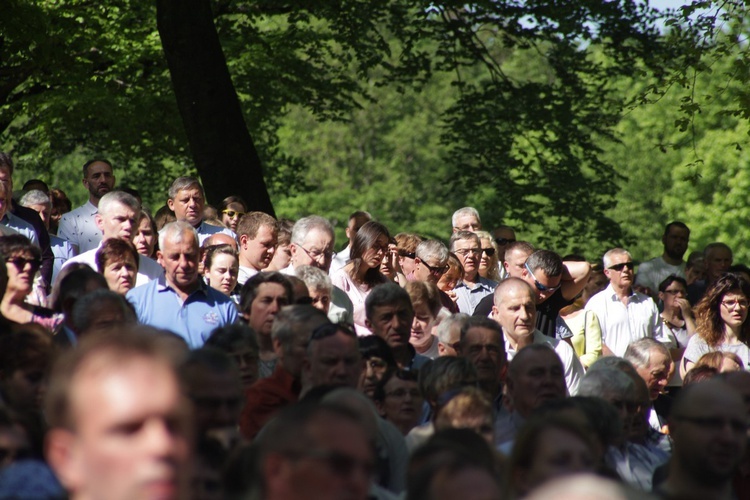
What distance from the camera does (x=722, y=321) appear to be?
406 inches

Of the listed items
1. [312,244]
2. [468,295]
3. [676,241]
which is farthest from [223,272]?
[676,241]

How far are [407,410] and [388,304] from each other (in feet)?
4.44

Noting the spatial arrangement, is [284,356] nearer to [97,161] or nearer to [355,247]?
[355,247]

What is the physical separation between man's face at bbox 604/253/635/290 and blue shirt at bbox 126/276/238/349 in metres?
4.82

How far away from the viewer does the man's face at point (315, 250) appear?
929cm

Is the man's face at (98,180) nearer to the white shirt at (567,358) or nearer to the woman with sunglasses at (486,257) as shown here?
the woman with sunglasses at (486,257)

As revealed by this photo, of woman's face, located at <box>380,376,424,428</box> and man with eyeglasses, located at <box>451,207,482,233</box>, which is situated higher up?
man with eyeglasses, located at <box>451,207,482,233</box>

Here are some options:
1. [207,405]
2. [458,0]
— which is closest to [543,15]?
[458,0]

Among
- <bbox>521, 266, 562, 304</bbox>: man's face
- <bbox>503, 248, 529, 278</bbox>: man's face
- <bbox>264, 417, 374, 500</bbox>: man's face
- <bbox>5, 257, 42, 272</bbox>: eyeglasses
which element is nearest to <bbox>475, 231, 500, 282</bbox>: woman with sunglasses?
<bbox>503, 248, 529, 278</bbox>: man's face

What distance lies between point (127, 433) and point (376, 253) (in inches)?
264

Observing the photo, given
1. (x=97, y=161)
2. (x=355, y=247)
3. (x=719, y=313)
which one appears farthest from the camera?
(x=97, y=161)

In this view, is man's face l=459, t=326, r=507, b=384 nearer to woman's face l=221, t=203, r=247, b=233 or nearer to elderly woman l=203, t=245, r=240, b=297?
elderly woman l=203, t=245, r=240, b=297

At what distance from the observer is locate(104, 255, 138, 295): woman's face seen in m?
8.23

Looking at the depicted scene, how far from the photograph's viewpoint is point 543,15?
19.4m
